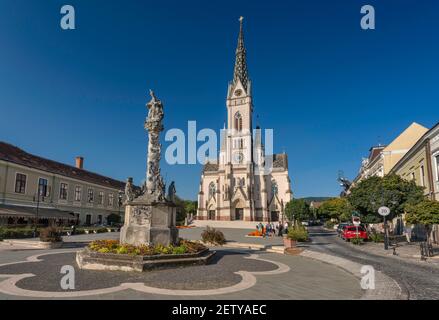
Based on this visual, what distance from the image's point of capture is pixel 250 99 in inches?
2997

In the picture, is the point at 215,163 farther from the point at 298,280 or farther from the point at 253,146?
the point at 298,280

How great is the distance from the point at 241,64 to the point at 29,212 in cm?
6435

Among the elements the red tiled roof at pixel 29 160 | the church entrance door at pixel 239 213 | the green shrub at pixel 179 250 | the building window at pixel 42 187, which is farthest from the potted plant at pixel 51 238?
the church entrance door at pixel 239 213

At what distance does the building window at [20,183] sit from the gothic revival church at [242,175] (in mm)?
41136

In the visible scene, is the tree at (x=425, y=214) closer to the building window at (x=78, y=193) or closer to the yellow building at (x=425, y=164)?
the yellow building at (x=425, y=164)

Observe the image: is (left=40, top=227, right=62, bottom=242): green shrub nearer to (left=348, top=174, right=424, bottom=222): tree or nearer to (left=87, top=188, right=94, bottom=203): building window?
(left=348, top=174, right=424, bottom=222): tree

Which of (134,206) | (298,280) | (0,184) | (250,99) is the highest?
(250,99)

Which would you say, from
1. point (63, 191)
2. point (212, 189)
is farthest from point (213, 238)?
point (212, 189)

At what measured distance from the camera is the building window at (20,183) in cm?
3484

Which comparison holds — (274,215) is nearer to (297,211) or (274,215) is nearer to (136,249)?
(297,211)

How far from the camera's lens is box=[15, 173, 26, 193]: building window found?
34844 mm

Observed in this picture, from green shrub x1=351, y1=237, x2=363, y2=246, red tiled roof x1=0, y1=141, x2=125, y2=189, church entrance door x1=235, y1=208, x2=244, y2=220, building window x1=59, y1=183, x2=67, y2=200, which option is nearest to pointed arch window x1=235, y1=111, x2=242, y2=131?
church entrance door x1=235, y1=208, x2=244, y2=220
